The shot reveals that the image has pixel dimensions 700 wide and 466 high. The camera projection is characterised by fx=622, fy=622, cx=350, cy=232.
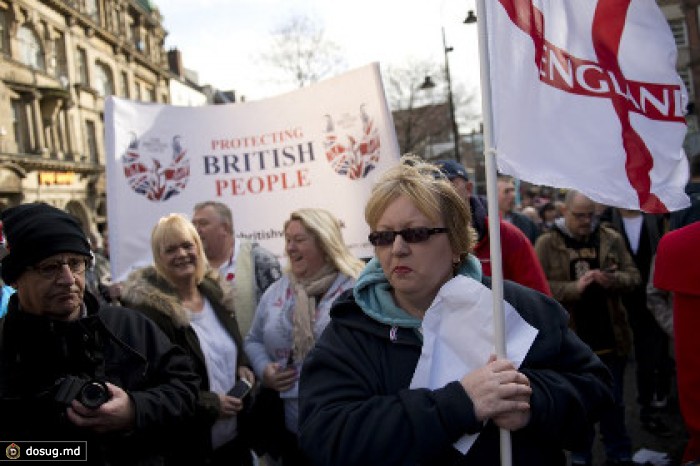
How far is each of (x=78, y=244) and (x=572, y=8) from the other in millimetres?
1946

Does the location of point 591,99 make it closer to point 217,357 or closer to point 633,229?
point 217,357

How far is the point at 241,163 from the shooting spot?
4.99 m

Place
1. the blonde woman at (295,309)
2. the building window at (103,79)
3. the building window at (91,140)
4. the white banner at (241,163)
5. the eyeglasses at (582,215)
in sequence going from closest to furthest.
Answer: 1. the blonde woman at (295,309)
2. the eyeglasses at (582,215)
3. the white banner at (241,163)
4. the building window at (91,140)
5. the building window at (103,79)

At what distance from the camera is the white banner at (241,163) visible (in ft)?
15.5

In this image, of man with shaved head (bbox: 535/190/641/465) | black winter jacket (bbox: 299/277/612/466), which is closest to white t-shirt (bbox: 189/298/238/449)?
black winter jacket (bbox: 299/277/612/466)

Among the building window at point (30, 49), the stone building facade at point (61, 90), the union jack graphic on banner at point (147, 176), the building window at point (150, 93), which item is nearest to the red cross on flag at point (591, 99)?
the union jack graphic on banner at point (147, 176)

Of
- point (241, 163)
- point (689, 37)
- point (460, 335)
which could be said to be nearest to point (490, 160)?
point (460, 335)

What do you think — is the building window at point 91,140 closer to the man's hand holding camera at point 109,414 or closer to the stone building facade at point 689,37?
the stone building facade at point 689,37

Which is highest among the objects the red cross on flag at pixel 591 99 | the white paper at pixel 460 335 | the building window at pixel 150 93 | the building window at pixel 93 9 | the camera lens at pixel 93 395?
the building window at pixel 93 9

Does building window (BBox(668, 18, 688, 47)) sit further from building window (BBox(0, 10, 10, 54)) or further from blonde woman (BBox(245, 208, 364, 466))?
blonde woman (BBox(245, 208, 364, 466))

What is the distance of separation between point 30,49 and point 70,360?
92.8 feet

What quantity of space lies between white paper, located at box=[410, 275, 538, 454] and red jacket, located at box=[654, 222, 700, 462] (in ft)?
3.05

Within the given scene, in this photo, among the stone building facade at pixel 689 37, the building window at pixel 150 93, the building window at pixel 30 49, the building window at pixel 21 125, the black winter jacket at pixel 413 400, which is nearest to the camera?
the black winter jacket at pixel 413 400

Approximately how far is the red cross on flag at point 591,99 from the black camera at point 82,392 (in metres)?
1.53
